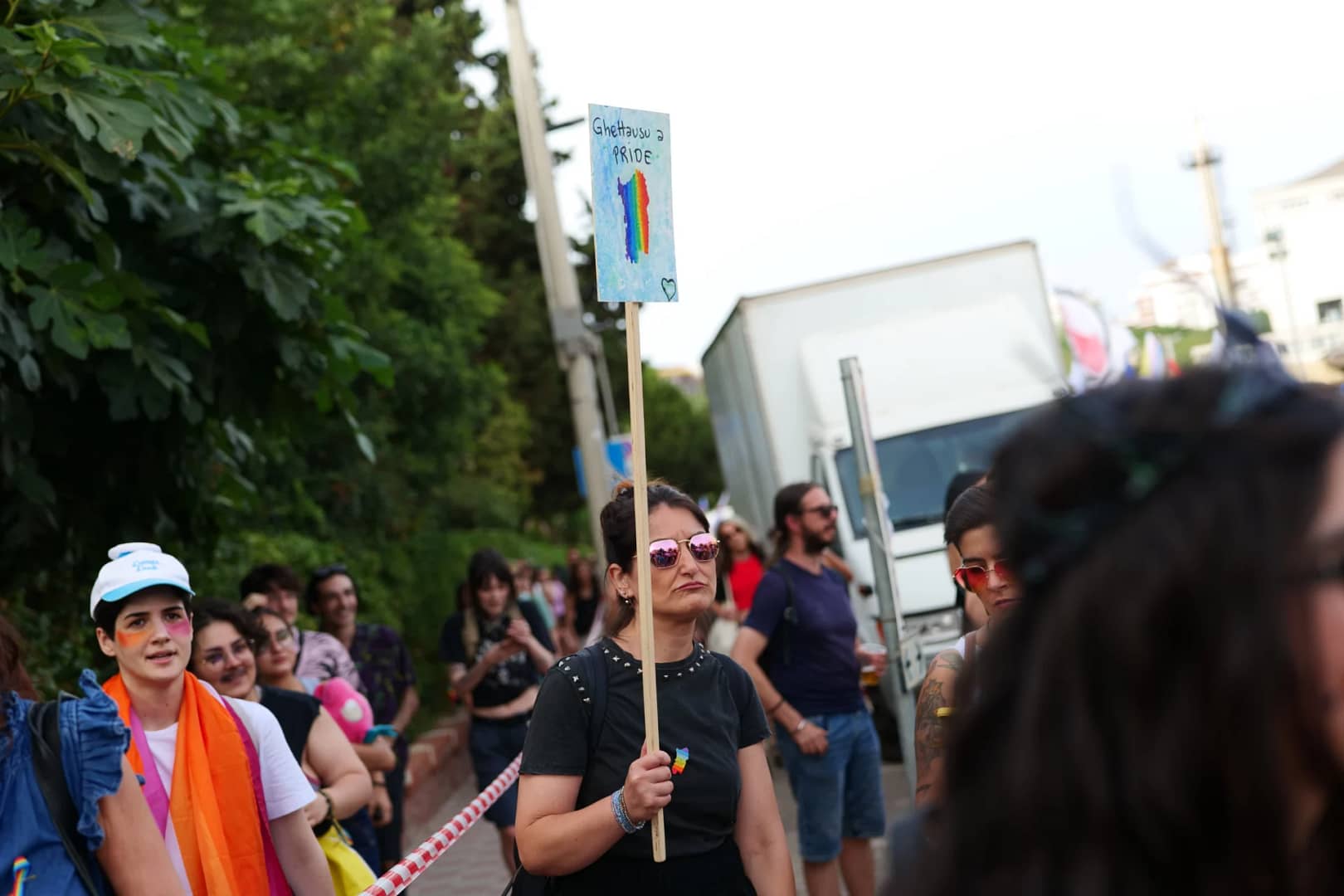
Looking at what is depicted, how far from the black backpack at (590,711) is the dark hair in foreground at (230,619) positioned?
2005 millimetres

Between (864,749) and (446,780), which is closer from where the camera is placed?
(864,749)

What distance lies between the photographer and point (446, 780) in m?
15.0

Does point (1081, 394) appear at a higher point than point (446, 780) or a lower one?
higher

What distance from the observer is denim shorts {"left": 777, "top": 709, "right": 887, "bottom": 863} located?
295 inches

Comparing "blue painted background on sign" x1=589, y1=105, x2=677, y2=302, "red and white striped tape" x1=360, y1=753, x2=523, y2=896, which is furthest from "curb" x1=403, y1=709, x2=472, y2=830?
"blue painted background on sign" x1=589, y1=105, x2=677, y2=302

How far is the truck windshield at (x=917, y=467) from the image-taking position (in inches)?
523

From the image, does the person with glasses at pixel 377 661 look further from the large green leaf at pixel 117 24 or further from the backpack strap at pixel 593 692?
the backpack strap at pixel 593 692

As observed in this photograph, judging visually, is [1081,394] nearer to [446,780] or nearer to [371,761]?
[371,761]

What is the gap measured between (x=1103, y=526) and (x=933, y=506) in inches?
475

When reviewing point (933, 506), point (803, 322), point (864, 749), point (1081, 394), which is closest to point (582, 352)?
point (803, 322)

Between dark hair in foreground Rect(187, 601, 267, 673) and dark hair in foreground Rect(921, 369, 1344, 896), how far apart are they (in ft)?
15.7

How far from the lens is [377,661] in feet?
28.8

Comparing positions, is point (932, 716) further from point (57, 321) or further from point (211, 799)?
point (57, 321)

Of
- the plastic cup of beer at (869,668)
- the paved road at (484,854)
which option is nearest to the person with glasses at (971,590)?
the plastic cup of beer at (869,668)
